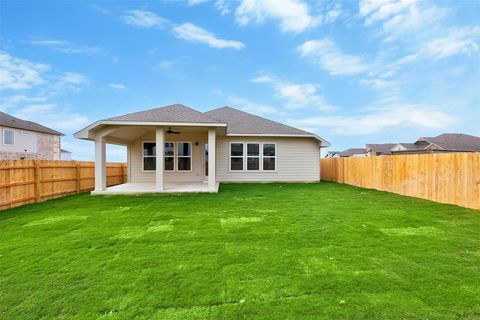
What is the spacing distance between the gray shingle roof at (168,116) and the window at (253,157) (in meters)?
4.48

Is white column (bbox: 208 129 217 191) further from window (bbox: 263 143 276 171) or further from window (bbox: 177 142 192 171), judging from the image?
window (bbox: 263 143 276 171)

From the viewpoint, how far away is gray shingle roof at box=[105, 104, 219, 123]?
9.75m

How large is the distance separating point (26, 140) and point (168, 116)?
22831 millimetres

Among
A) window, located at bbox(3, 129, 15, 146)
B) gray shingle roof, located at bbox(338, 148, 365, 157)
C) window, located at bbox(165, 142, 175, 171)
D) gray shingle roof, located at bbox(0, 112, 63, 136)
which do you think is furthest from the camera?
gray shingle roof, located at bbox(338, 148, 365, 157)

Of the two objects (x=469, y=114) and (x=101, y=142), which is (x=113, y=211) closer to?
(x=101, y=142)

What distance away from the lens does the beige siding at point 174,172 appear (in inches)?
539

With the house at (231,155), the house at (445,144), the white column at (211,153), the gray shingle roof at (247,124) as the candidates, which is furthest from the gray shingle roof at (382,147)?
the white column at (211,153)

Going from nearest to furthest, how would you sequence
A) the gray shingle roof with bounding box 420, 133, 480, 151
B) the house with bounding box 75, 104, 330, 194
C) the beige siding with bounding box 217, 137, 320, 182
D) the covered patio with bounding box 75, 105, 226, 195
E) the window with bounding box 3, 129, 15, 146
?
1. the covered patio with bounding box 75, 105, 226, 195
2. the house with bounding box 75, 104, 330, 194
3. the beige siding with bounding box 217, 137, 320, 182
4. the window with bounding box 3, 129, 15, 146
5. the gray shingle roof with bounding box 420, 133, 480, 151

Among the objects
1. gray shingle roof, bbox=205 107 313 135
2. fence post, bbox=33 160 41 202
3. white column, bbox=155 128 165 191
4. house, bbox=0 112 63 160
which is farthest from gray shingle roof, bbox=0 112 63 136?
white column, bbox=155 128 165 191

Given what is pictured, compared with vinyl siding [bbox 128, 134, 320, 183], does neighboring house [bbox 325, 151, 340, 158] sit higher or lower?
higher

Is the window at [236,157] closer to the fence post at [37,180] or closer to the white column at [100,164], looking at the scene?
the white column at [100,164]

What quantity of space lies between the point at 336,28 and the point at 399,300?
14305 millimetres

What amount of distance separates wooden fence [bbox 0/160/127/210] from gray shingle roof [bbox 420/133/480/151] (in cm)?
3631

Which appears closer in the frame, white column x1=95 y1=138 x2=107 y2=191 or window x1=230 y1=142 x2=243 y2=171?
white column x1=95 y1=138 x2=107 y2=191
